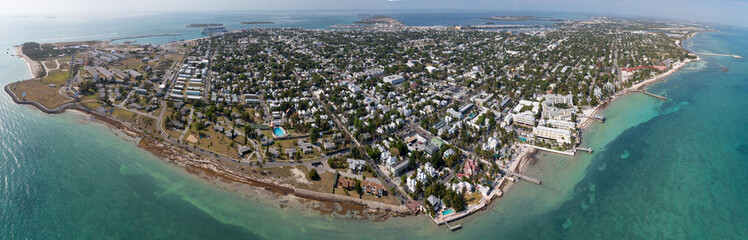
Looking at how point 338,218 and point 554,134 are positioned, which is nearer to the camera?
point 338,218

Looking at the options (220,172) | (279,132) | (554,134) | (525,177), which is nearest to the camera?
(220,172)

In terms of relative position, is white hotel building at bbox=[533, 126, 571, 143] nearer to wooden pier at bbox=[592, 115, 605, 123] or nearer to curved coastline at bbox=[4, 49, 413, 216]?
wooden pier at bbox=[592, 115, 605, 123]

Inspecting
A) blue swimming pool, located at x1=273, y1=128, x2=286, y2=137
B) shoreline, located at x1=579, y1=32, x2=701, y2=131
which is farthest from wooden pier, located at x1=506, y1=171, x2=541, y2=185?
blue swimming pool, located at x1=273, y1=128, x2=286, y2=137

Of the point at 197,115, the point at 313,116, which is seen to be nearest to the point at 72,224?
the point at 197,115

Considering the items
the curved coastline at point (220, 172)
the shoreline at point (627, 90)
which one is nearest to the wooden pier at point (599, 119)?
the shoreline at point (627, 90)

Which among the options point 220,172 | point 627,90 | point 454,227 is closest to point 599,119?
point 627,90

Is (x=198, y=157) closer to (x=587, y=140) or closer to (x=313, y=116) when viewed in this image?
(x=313, y=116)

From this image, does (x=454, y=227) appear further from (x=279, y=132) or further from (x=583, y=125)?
(x=583, y=125)

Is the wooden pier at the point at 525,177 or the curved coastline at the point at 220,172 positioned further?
the wooden pier at the point at 525,177

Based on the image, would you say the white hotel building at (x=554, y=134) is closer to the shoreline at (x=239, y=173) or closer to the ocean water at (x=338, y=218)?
the ocean water at (x=338, y=218)
